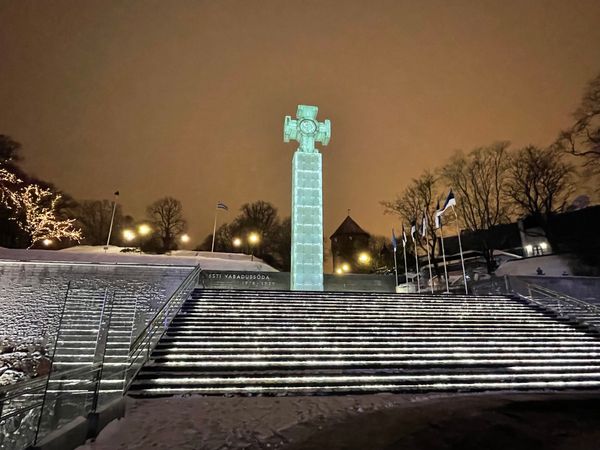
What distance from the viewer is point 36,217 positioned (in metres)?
30.8

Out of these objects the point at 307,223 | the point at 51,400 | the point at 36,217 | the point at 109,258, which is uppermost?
the point at 36,217

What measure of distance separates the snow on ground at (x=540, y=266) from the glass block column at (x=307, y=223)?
20602mm

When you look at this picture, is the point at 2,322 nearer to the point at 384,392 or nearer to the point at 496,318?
the point at 384,392

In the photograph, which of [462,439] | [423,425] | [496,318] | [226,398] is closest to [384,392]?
[423,425]

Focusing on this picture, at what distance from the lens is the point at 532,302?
45.8 feet

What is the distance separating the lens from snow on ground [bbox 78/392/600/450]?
4.36 metres

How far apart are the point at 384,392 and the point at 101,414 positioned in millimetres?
5260

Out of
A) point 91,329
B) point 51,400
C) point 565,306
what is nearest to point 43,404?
point 51,400

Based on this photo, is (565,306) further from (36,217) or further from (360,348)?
(36,217)

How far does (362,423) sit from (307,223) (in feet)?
47.1

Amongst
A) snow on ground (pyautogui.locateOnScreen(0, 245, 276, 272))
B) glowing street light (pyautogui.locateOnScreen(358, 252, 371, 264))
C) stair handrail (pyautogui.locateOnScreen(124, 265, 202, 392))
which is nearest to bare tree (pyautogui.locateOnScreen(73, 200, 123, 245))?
snow on ground (pyautogui.locateOnScreen(0, 245, 276, 272))

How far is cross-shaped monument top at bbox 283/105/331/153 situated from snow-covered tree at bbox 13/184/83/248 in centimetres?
2359

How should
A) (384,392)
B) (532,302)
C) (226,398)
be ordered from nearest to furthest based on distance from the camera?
(226,398) < (384,392) < (532,302)

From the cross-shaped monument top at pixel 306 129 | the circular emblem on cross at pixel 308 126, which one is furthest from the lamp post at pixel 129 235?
the circular emblem on cross at pixel 308 126
